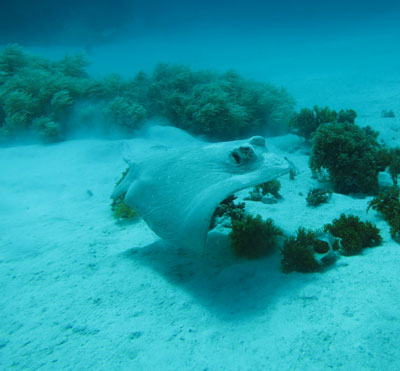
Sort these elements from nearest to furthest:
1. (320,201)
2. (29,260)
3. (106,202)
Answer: (29,260) < (320,201) < (106,202)

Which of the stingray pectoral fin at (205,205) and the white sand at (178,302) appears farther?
the stingray pectoral fin at (205,205)

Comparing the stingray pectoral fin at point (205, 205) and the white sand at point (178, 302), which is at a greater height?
the stingray pectoral fin at point (205, 205)

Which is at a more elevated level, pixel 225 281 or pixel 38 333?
pixel 225 281

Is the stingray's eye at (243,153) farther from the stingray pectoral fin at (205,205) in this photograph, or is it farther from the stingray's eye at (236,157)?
the stingray pectoral fin at (205,205)

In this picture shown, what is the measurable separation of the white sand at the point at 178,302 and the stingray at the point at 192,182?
34.0 inches

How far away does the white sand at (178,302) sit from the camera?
212 centimetres

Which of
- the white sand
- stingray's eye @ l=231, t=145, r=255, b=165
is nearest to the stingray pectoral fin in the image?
stingray's eye @ l=231, t=145, r=255, b=165

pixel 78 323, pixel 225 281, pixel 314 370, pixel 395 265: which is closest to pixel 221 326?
pixel 225 281

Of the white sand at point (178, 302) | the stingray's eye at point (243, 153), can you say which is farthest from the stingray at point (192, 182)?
the white sand at point (178, 302)

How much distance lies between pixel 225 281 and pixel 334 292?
1.24 m

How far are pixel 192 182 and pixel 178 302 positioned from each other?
4.76ft

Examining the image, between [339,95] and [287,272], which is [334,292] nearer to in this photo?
[287,272]

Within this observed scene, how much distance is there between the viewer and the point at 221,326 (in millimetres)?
2592

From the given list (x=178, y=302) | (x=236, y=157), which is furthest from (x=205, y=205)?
(x=178, y=302)
